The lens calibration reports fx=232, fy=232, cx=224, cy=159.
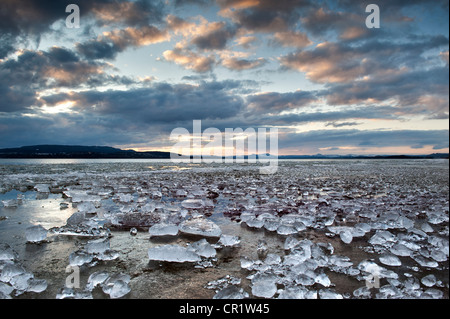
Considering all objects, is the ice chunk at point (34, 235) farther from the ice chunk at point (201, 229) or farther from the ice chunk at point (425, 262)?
the ice chunk at point (425, 262)

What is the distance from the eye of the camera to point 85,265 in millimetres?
2475

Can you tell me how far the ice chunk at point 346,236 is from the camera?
323 cm

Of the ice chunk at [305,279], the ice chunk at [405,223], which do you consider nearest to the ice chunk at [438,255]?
the ice chunk at [405,223]

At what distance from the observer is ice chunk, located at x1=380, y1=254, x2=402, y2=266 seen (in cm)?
255

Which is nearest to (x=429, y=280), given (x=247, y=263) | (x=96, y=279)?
(x=247, y=263)

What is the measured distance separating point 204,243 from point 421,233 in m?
3.21

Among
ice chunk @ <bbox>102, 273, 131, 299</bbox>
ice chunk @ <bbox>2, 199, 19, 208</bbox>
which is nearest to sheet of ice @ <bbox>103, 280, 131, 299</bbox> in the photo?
ice chunk @ <bbox>102, 273, 131, 299</bbox>

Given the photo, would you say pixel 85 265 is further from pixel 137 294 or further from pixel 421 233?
pixel 421 233

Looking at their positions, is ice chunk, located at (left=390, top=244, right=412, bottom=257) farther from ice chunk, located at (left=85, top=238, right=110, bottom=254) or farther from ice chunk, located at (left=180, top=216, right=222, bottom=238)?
ice chunk, located at (left=85, top=238, right=110, bottom=254)

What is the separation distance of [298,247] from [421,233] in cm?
214

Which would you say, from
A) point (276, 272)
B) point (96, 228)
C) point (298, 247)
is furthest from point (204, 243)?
point (96, 228)
